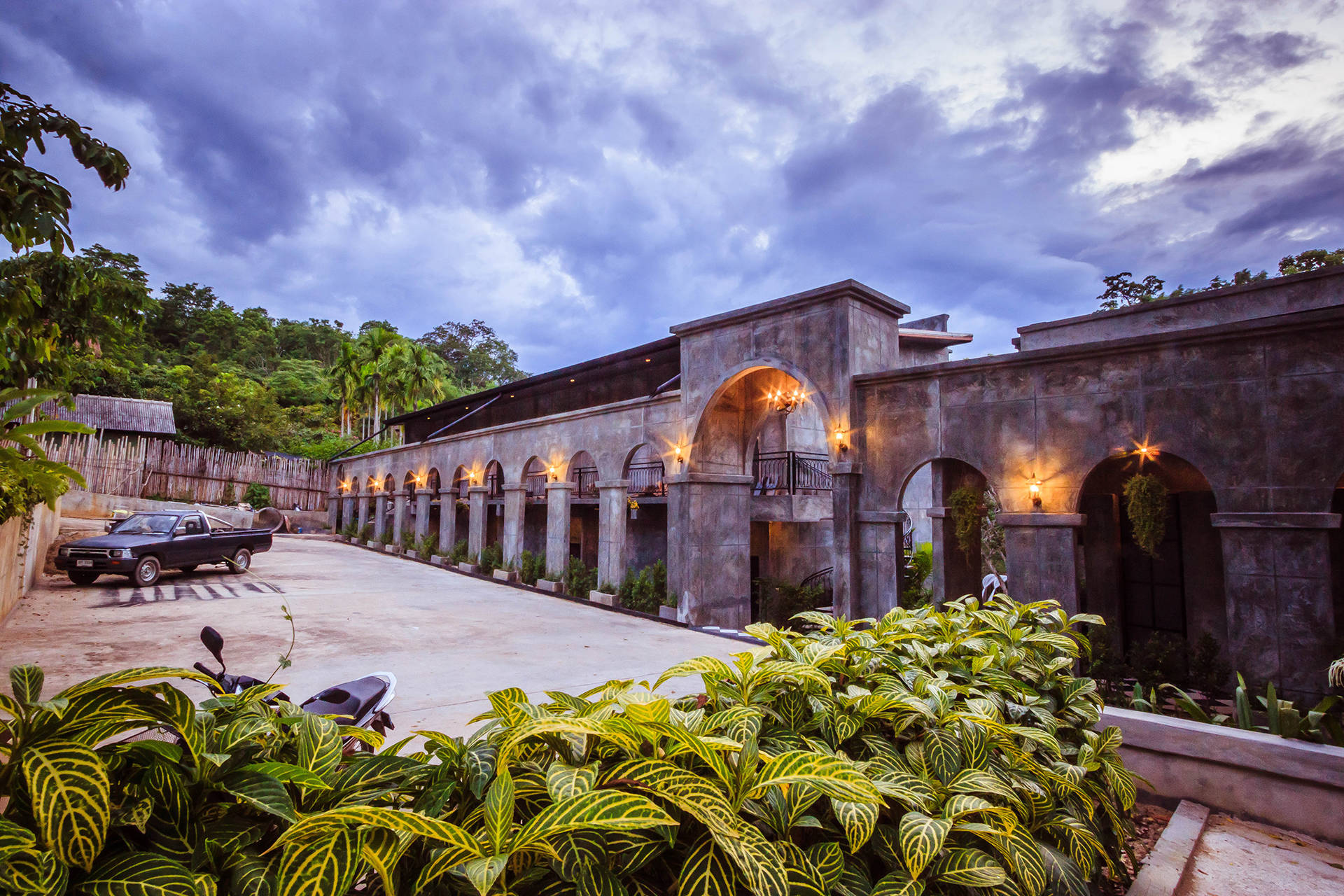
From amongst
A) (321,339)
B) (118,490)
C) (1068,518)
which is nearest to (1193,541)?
(1068,518)

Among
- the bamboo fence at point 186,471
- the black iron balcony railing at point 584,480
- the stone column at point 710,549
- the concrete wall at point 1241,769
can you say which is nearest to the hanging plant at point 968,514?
the stone column at point 710,549

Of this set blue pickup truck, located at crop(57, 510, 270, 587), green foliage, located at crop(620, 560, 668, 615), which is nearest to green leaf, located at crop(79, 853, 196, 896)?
green foliage, located at crop(620, 560, 668, 615)

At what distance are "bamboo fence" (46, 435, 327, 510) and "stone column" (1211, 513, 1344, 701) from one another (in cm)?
2743

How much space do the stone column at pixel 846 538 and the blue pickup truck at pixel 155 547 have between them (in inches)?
444

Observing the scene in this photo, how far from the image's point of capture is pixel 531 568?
1661cm

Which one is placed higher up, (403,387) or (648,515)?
(403,387)

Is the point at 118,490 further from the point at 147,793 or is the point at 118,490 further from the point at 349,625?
the point at 147,793

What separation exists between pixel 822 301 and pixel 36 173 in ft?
30.8

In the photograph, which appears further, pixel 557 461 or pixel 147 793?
pixel 557 461

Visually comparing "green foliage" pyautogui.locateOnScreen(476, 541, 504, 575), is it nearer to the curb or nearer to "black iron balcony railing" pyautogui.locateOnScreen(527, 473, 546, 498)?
"black iron balcony railing" pyautogui.locateOnScreen(527, 473, 546, 498)

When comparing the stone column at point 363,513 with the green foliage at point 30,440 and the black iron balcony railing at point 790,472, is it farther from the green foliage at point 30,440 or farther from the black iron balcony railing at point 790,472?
the green foliage at point 30,440

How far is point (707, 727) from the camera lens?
1729 mm

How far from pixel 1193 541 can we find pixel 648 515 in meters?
12.3

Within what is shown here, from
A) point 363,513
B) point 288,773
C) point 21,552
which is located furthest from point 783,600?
point 363,513
